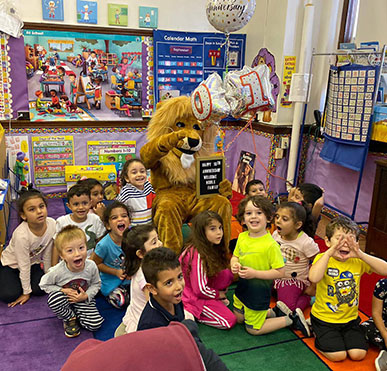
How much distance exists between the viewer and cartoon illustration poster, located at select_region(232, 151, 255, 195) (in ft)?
15.7

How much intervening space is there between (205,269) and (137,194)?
923 millimetres

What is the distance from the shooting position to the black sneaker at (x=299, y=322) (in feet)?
7.22

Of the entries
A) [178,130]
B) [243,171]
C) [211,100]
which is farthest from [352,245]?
[243,171]

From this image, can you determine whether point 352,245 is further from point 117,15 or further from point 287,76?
point 117,15

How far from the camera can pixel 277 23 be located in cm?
421

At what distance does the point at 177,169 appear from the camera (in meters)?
2.93

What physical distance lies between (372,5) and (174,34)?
2.10 metres

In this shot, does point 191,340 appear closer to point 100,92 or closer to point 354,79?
point 354,79

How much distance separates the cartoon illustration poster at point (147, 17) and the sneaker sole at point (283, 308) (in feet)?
11.3

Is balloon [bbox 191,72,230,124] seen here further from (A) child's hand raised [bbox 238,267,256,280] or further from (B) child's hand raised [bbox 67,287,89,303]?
(B) child's hand raised [bbox 67,287,89,303]

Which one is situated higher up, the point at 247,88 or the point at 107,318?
the point at 247,88

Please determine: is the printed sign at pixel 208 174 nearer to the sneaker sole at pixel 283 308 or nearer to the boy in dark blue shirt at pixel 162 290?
the sneaker sole at pixel 283 308

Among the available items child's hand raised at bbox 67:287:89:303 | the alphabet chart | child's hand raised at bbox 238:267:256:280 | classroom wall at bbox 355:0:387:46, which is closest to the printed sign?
child's hand raised at bbox 238:267:256:280

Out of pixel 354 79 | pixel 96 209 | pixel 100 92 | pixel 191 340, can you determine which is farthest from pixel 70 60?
pixel 191 340
